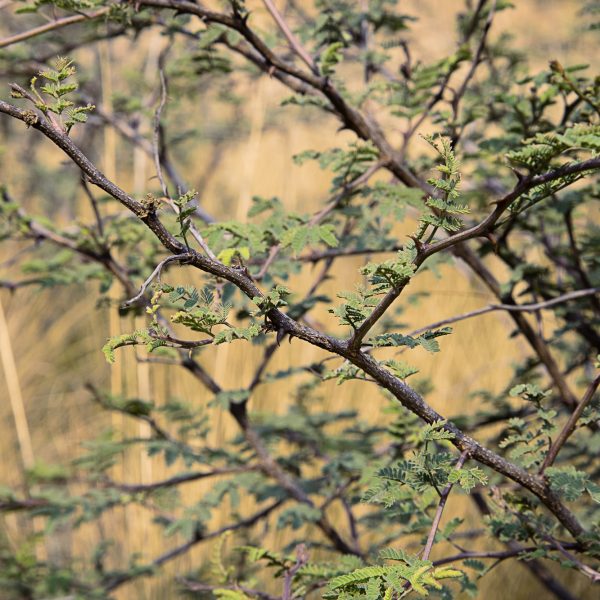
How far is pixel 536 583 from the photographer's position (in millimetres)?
2025

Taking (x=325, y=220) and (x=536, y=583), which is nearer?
(x=325, y=220)

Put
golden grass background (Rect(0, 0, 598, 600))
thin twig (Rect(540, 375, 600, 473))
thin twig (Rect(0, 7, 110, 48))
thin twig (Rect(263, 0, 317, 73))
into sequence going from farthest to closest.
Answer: golden grass background (Rect(0, 0, 598, 600)) < thin twig (Rect(263, 0, 317, 73)) < thin twig (Rect(0, 7, 110, 48)) < thin twig (Rect(540, 375, 600, 473))

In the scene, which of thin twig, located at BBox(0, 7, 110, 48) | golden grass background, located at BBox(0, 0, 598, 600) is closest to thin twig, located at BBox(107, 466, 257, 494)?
golden grass background, located at BBox(0, 0, 598, 600)

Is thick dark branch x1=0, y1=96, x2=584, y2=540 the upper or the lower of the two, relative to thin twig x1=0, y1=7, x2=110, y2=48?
lower

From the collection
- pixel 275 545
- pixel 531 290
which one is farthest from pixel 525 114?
pixel 275 545

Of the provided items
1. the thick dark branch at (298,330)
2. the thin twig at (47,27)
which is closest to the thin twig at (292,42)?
the thin twig at (47,27)

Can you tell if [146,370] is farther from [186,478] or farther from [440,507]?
[440,507]

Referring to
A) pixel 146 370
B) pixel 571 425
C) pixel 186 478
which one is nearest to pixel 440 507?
pixel 571 425

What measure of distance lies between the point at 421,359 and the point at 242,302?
6.14 ft

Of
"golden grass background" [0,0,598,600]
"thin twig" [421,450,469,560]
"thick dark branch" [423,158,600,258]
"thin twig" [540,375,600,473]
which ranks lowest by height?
"thin twig" [421,450,469,560]

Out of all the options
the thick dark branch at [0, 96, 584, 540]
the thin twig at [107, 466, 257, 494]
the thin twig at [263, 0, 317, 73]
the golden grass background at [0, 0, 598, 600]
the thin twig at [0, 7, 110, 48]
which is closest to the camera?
the thick dark branch at [0, 96, 584, 540]

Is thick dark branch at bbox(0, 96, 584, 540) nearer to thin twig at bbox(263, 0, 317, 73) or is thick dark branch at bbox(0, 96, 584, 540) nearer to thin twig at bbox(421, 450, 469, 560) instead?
thin twig at bbox(421, 450, 469, 560)

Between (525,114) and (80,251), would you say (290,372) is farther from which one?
(525,114)

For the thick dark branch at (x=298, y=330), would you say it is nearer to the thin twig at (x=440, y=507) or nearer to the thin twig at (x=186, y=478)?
the thin twig at (x=440, y=507)
